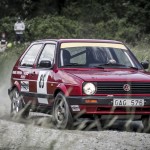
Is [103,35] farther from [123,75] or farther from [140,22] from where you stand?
[123,75]

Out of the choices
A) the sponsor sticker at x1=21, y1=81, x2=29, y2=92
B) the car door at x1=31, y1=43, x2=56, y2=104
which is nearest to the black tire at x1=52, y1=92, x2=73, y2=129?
the car door at x1=31, y1=43, x2=56, y2=104

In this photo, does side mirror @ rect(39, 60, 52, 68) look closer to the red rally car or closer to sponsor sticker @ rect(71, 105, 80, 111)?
the red rally car

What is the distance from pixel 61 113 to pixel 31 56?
8.06 feet

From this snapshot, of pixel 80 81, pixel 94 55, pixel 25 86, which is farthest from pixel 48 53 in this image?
pixel 80 81

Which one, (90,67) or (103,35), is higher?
(90,67)

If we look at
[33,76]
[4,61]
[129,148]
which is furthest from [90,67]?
[4,61]

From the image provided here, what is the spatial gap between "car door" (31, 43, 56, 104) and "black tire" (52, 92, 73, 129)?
498 millimetres

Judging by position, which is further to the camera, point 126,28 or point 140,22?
point 140,22

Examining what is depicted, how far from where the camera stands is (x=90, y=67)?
12.0 meters

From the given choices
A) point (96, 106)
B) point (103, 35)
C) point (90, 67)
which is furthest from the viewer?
point (103, 35)

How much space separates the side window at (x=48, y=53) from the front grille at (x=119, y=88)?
59.7 inches

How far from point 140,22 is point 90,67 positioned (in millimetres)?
37254

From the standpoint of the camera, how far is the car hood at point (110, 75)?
11086 mm

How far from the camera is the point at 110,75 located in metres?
11.3
